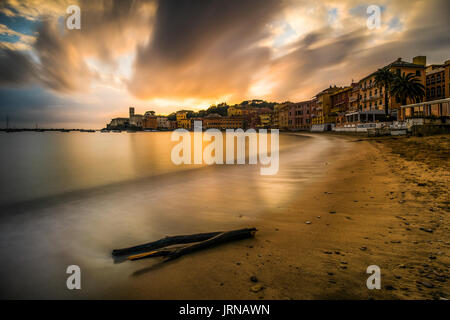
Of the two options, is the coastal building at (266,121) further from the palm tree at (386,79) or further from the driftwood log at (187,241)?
the driftwood log at (187,241)

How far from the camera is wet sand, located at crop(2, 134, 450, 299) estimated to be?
121 inches

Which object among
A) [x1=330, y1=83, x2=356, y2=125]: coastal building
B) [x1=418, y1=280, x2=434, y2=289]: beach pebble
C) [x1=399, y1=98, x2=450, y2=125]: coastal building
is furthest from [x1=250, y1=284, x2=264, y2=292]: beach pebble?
[x1=330, y1=83, x2=356, y2=125]: coastal building

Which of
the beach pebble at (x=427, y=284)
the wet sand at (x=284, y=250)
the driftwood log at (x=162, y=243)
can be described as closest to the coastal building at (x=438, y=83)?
the wet sand at (x=284, y=250)

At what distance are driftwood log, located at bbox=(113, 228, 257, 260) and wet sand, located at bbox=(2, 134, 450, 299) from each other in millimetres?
143

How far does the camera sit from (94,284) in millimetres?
3658

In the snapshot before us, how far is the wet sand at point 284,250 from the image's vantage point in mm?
3082

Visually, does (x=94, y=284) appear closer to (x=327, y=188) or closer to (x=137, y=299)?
(x=137, y=299)

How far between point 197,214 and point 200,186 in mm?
4114

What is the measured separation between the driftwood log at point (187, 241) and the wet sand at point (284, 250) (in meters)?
0.14

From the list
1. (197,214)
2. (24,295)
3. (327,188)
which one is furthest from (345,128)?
(24,295)

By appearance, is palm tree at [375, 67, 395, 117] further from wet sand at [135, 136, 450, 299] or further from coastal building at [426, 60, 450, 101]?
wet sand at [135, 136, 450, 299]

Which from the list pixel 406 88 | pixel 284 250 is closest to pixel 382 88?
pixel 406 88

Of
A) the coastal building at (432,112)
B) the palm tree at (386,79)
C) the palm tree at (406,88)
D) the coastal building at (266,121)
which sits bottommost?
the coastal building at (432,112)

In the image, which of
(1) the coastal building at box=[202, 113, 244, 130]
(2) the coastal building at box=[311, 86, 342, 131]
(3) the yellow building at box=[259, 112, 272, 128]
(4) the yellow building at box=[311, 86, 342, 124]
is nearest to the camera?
(2) the coastal building at box=[311, 86, 342, 131]
